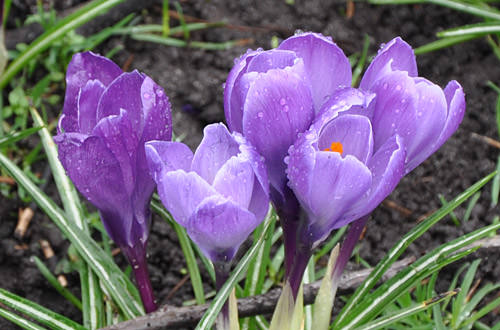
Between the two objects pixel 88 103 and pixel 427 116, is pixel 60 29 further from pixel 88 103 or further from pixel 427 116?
pixel 427 116

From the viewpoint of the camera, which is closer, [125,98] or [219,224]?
[219,224]

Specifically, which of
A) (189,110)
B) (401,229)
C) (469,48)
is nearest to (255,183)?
(401,229)

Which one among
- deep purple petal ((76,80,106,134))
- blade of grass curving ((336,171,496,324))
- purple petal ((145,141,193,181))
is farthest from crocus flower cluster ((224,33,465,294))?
blade of grass curving ((336,171,496,324))

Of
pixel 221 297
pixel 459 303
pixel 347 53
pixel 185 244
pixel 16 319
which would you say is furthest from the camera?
pixel 347 53

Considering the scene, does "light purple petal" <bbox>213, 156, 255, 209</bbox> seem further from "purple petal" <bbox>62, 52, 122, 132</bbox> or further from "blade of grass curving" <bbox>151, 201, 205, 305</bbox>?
"blade of grass curving" <bbox>151, 201, 205, 305</bbox>

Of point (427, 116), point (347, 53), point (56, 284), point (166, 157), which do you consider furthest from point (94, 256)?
point (347, 53)

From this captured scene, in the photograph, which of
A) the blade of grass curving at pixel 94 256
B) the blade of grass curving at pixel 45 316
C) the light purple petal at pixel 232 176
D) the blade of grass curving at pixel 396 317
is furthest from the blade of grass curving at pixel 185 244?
the light purple petal at pixel 232 176
